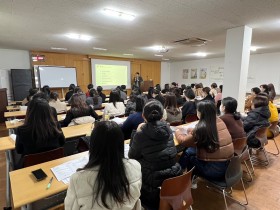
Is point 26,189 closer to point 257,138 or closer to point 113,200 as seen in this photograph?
point 113,200

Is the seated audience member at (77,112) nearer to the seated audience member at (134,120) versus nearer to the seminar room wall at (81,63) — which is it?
the seated audience member at (134,120)

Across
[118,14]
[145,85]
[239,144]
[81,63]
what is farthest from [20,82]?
[239,144]

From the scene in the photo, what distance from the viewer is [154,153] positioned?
56.4 inches

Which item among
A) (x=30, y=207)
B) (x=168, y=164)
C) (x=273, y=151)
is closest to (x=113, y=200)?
(x=168, y=164)

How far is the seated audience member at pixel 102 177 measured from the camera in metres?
0.97

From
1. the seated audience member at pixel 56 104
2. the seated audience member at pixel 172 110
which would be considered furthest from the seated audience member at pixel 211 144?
the seated audience member at pixel 56 104

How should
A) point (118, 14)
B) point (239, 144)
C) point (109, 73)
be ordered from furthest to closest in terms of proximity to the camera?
point (109, 73)
point (118, 14)
point (239, 144)

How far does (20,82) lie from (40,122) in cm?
668

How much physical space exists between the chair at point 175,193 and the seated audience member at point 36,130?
134cm

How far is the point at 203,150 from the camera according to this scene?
6.31 ft

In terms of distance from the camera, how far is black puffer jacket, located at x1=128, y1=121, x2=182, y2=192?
1435 mm

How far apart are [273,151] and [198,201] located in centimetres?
255

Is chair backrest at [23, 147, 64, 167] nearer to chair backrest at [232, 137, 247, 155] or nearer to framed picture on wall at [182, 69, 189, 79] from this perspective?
chair backrest at [232, 137, 247, 155]

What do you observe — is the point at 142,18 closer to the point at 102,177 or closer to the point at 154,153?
the point at 154,153
